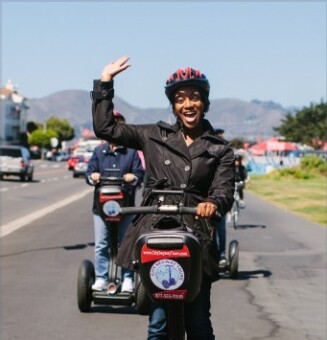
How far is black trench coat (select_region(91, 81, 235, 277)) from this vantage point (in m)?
4.45

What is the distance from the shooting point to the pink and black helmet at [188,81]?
4555mm

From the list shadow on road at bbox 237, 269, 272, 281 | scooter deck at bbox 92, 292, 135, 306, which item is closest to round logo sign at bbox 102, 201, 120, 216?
scooter deck at bbox 92, 292, 135, 306

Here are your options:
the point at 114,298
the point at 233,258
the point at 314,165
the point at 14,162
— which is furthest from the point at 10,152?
the point at 114,298

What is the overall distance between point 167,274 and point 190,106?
92 cm

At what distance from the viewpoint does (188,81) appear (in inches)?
179

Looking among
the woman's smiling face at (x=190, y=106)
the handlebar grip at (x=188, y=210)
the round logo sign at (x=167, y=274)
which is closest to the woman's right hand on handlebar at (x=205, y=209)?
the handlebar grip at (x=188, y=210)

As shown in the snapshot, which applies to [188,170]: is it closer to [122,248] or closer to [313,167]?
[122,248]

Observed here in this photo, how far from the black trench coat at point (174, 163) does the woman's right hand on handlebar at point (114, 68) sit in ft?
0.12

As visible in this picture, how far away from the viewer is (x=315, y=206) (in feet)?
97.5

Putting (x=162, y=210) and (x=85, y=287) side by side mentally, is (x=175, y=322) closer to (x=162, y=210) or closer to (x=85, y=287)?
(x=162, y=210)

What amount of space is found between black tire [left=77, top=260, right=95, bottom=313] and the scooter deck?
0.07 metres

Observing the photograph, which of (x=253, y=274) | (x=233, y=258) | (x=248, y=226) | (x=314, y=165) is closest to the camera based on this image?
(x=233, y=258)

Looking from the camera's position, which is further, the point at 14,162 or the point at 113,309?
the point at 14,162

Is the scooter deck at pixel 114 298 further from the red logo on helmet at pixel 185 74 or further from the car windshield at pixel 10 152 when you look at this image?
the car windshield at pixel 10 152
